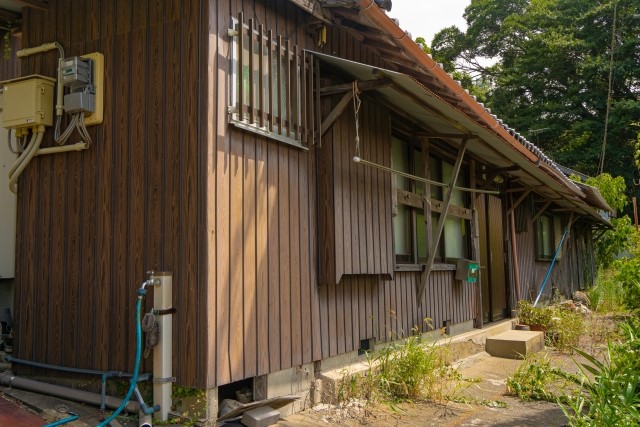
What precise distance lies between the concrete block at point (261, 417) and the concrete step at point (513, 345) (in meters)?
4.65

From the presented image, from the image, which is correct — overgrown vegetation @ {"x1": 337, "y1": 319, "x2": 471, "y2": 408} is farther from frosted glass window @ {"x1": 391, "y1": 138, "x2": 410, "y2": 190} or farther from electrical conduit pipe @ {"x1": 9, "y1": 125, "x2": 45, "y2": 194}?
electrical conduit pipe @ {"x1": 9, "y1": 125, "x2": 45, "y2": 194}

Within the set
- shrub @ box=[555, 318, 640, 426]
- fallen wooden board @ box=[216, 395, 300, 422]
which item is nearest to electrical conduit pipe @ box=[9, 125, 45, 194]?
fallen wooden board @ box=[216, 395, 300, 422]

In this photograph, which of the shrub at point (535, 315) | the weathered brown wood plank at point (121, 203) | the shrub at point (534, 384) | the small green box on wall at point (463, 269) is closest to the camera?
the weathered brown wood plank at point (121, 203)

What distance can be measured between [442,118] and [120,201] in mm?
3346

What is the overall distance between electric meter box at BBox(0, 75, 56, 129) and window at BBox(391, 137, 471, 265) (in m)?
3.50

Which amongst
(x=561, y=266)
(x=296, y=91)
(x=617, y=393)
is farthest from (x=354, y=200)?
(x=561, y=266)

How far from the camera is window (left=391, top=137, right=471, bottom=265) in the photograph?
6992 millimetres

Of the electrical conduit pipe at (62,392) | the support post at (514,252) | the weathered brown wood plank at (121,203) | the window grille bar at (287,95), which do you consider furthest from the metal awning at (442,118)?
the electrical conduit pipe at (62,392)

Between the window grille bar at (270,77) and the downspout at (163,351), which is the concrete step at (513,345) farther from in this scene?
the downspout at (163,351)

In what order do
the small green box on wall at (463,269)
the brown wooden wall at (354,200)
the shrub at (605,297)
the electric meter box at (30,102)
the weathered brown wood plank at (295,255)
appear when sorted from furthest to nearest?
the shrub at (605,297), the small green box on wall at (463,269), the brown wooden wall at (354,200), the weathered brown wood plank at (295,255), the electric meter box at (30,102)

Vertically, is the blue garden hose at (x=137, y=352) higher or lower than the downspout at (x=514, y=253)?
lower

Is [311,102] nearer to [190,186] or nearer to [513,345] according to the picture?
[190,186]

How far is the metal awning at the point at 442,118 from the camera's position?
5207 mm

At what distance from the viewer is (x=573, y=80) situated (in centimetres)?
2780
